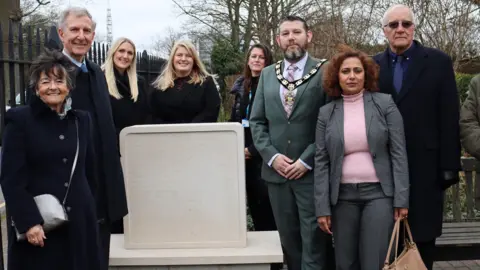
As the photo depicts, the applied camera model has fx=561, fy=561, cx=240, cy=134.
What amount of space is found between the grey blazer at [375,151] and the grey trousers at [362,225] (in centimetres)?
6

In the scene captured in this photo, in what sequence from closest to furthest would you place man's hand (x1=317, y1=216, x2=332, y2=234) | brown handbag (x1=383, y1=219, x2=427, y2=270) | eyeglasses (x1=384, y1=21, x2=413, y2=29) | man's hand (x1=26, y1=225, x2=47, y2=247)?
man's hand (x1=26, y1=225, x2=47, y2=247) → brown handbag (x1=383, y1=219, x2=427, y2=270) → man's hand (x1=317, y1=216, x2=332, y2=234) → eyeglasses (x1=384, y1=21, x2=413, y2=29)

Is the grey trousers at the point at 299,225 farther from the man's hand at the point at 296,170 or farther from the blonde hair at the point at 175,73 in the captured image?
the blonde hair at the point at 175,73

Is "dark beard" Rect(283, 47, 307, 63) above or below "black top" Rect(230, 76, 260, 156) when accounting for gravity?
above

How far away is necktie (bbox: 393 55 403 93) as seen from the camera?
3.75 meters

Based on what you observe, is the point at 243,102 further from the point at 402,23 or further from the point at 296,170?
the point at 402,23

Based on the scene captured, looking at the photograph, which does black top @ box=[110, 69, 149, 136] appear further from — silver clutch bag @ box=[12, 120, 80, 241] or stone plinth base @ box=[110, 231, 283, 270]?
silver clutch bag @ box=[12, 120, 80, 241]

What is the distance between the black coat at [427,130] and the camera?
365cm

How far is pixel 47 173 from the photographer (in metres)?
2.96

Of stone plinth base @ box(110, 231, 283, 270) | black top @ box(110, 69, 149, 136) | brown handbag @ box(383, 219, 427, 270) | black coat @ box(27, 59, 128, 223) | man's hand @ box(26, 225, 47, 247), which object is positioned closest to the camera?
man's hand @ box(26, 225, 47, 247)

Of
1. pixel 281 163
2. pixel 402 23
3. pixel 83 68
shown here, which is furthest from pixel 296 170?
pixel 83 68

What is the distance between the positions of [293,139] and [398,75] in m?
0.83

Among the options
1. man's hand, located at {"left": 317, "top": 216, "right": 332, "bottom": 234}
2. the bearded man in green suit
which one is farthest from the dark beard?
man's hand, located at {"left": 317, "top": 216, "right": 332, "bottom": 234}

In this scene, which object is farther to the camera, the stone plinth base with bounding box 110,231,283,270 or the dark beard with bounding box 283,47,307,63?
the dark beard with bounding box 283,47,307,63

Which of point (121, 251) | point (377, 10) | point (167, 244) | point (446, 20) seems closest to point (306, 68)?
point (167, 244)
